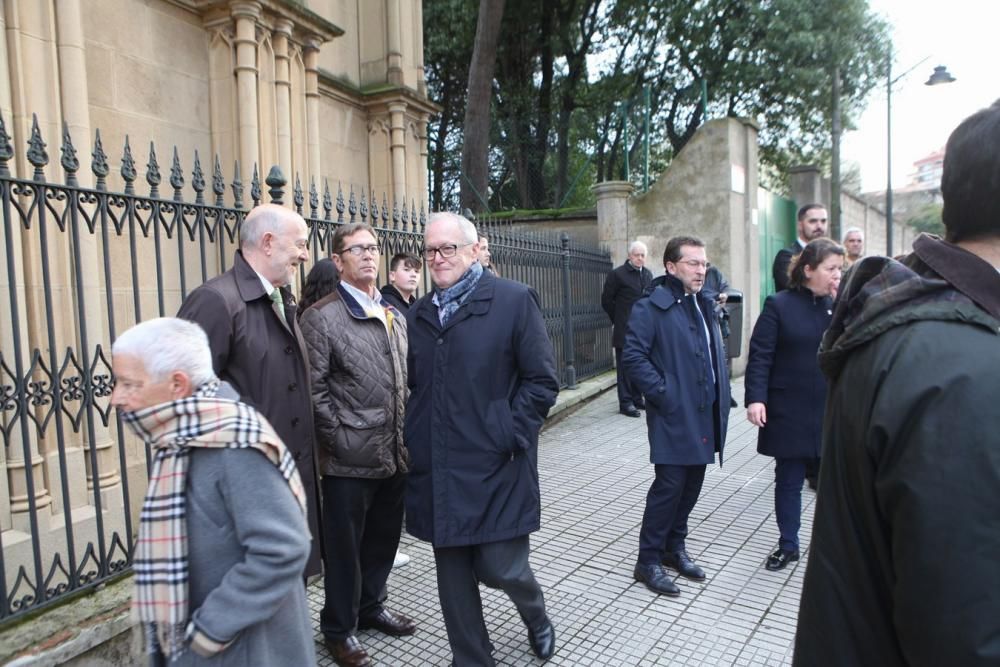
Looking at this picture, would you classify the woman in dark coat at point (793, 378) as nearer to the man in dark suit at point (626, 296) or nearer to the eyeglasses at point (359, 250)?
the eyeglasses at point (359, 250)

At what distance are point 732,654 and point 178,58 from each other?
6524 mm

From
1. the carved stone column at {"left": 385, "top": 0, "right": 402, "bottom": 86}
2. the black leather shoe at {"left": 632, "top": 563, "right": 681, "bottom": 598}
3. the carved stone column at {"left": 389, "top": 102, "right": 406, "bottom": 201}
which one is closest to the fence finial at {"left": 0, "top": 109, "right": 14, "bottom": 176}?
the black leather shoe at {"left": 632, "top": 563, "right": 681, "bottom": 598}

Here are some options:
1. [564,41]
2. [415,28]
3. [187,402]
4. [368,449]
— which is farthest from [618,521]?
[564,41]

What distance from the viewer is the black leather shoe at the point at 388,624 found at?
3355 mm

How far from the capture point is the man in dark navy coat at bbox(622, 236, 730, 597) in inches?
148

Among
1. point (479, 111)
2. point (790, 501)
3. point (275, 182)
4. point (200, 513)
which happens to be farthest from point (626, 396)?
point (479, 111)

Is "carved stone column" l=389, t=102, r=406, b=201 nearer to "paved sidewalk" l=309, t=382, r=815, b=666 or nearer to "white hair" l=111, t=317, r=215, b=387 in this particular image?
"paved sidewalk" l=309, t=382, r=815, b=666

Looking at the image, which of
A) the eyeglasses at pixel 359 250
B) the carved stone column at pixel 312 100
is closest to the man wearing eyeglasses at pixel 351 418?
the eyeglasses at pixel 359 250

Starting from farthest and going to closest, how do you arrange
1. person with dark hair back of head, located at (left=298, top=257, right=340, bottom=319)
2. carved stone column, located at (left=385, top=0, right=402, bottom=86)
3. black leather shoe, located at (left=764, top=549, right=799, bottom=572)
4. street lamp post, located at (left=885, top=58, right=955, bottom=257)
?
street lamp post, located at (left=885, top=58, right=955, bottom=257) → carved stone column, located at (left=385, top=0, right=402, bottom=86) → black leather shoe, located at (left=764, top=549, right=799, bottom=572) → person with dark hair back of head, located at (left=298, top=257, right=340, bottom=319)

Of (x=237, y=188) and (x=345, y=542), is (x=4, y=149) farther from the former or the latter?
(x=345, y=542)

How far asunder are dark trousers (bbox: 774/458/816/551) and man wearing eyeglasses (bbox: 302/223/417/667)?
7.48 feet

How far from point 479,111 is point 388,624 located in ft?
37.0

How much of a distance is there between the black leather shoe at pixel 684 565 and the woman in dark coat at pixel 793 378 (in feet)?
1.55

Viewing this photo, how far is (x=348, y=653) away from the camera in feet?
9.97
